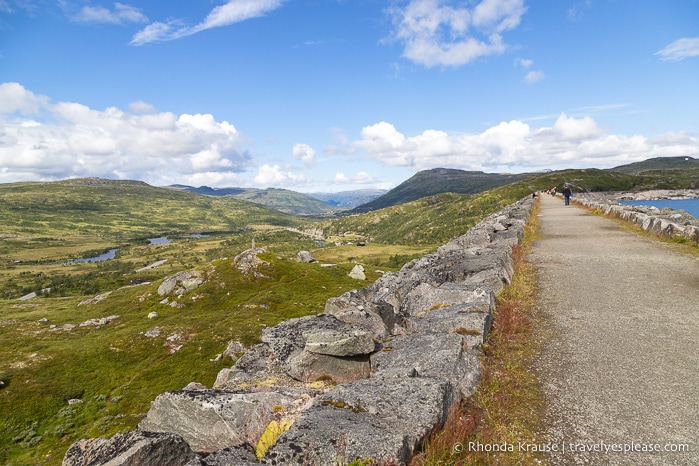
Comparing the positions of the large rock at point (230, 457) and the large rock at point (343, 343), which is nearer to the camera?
the large rock at point (230, 457)

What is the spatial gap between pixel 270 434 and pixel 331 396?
1.48 m

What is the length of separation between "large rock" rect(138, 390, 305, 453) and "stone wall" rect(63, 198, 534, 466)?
2 centimetres

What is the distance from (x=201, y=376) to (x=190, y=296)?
172 ft

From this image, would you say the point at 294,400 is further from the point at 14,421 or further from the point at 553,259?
the point at 14,421

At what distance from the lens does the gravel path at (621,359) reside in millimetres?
6703

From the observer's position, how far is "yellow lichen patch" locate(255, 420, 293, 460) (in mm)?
7308

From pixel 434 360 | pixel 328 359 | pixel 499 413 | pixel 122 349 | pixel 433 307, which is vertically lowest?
pixel 122 349

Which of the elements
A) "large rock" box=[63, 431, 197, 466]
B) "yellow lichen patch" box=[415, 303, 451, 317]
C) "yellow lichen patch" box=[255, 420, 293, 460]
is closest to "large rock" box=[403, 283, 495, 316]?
"yellow lichen patch" box=[415, 303, 451, 317]

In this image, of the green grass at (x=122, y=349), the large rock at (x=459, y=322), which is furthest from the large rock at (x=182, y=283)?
the large rock at (x=459, y=322)

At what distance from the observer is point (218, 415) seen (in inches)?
325

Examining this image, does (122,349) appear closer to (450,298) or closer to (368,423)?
(450,298)

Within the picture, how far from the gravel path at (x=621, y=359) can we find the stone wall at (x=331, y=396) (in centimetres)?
206

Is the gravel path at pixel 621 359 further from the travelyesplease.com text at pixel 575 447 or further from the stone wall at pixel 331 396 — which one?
the stone wall at pixel 331 396

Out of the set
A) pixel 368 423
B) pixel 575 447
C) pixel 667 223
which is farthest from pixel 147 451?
pixel 667 223
